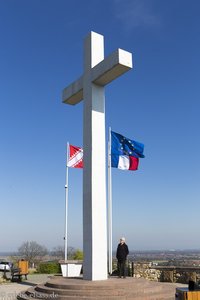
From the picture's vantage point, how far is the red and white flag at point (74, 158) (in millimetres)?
17656

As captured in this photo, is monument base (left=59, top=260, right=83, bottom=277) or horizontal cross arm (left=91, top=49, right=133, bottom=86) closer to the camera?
horizontal cross arm (left=91, top=49, right=133, bottom=86)

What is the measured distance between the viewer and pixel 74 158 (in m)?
17.7

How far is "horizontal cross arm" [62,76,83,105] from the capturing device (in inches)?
510

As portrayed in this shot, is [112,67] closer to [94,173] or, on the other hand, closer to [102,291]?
[94,173]

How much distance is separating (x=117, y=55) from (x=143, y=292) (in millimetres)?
6642

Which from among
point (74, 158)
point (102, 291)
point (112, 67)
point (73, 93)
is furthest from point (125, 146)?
point (102, 291)

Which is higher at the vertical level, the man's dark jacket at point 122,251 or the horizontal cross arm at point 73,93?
the horizontal cross arm at point 73,93

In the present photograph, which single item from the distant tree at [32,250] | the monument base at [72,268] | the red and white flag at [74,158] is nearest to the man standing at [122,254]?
the monument base at [72,268]

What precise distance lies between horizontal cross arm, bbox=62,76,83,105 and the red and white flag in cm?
436

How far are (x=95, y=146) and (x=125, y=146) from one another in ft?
18.7

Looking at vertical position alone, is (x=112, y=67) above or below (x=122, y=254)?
above

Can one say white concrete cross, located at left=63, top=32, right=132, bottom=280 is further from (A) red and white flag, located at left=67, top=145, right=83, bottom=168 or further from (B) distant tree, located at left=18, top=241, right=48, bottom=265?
(B) distant tree, located at left=18, top=241, right=48, bottom=265

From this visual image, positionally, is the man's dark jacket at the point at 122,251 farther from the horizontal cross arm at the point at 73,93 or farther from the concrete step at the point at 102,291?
the horizontal cross arm at the point at 73,93

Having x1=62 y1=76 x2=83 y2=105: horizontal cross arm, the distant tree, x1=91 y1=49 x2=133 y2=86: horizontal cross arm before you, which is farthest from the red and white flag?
the distant tree
